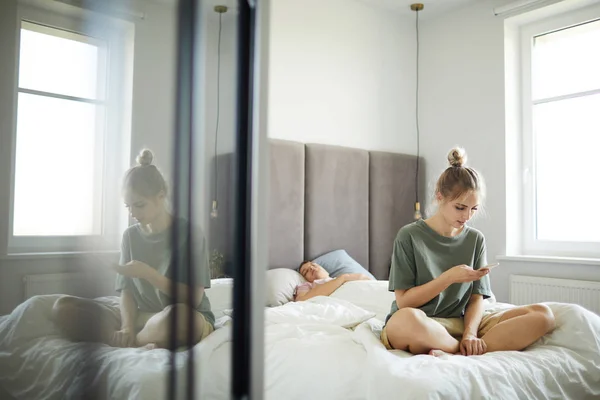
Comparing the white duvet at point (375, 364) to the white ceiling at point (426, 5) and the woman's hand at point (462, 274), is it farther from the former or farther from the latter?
the white ceiling at point (426, 5)

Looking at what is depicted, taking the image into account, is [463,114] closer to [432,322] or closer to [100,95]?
[432,322]

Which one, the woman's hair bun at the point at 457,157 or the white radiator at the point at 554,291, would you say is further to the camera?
the white radiator at the point at 554,291

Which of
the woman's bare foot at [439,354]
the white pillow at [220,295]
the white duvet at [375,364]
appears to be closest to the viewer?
the white pillow at [220,295]

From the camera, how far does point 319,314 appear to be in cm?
197

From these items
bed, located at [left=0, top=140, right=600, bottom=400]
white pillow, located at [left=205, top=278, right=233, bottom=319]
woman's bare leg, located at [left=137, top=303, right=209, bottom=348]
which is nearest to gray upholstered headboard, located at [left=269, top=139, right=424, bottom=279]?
bed, located at [left=0, top=140, right=600, bottom=400]

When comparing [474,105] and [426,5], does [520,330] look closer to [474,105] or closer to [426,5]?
[474,105]

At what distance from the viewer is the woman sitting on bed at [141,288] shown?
0.25 meters

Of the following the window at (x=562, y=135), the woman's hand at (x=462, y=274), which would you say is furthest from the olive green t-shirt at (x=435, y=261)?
the window at (x=562, y=135)

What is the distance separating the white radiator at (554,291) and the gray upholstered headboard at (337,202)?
0.82m

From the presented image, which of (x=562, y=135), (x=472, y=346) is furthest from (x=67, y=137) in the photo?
(x=562, y=135)

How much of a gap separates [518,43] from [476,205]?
2092 mm

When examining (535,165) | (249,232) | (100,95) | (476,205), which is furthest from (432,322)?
(535,165)

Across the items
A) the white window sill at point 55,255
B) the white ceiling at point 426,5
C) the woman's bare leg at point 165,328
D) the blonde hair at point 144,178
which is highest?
the white ceiling at point 426,5

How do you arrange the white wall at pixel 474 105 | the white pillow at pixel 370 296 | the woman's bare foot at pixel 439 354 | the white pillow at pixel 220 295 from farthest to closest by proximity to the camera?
the white wall at pixel 474 105 < the white pillow at pixel 370 296 < the woman's bare foot at pixel 439 354 < the white pillow at pixel 220 295
